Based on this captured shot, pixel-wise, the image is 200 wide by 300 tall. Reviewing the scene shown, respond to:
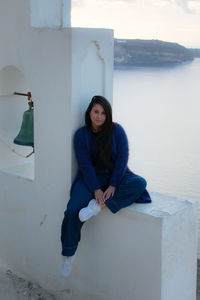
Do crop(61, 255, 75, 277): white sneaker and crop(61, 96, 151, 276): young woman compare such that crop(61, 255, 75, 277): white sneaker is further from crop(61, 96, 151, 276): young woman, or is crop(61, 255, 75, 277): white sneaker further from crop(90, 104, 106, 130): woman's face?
crop(90, 104, 106, 130): woman's face

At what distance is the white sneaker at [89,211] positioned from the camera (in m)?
3.43

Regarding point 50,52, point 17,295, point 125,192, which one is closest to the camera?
point 125,192

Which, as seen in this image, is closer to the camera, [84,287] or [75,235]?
[75,235]

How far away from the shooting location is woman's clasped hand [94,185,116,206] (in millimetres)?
3430

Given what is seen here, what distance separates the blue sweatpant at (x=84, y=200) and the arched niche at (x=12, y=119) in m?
0.88

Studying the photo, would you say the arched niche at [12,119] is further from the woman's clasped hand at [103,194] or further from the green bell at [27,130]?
the woman's clasped hand at [103,194]

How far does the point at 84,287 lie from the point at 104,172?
85 centimetres

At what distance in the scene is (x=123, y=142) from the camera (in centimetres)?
355

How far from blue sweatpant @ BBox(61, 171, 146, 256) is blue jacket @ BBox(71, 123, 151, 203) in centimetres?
5

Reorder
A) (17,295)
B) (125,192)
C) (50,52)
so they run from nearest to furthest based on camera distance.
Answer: (125,192) < (50,52) < (17,295)

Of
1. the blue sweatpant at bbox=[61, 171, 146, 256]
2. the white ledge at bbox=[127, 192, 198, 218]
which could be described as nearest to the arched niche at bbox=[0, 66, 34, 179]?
the blue sweatpant at bbox=[61, 171, 146, 256]

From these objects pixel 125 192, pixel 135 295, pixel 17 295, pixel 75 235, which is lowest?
pixel 17 295

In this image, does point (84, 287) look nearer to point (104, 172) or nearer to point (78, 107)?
point (104, 172)

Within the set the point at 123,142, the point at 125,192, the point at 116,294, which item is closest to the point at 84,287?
the point at 116,294
